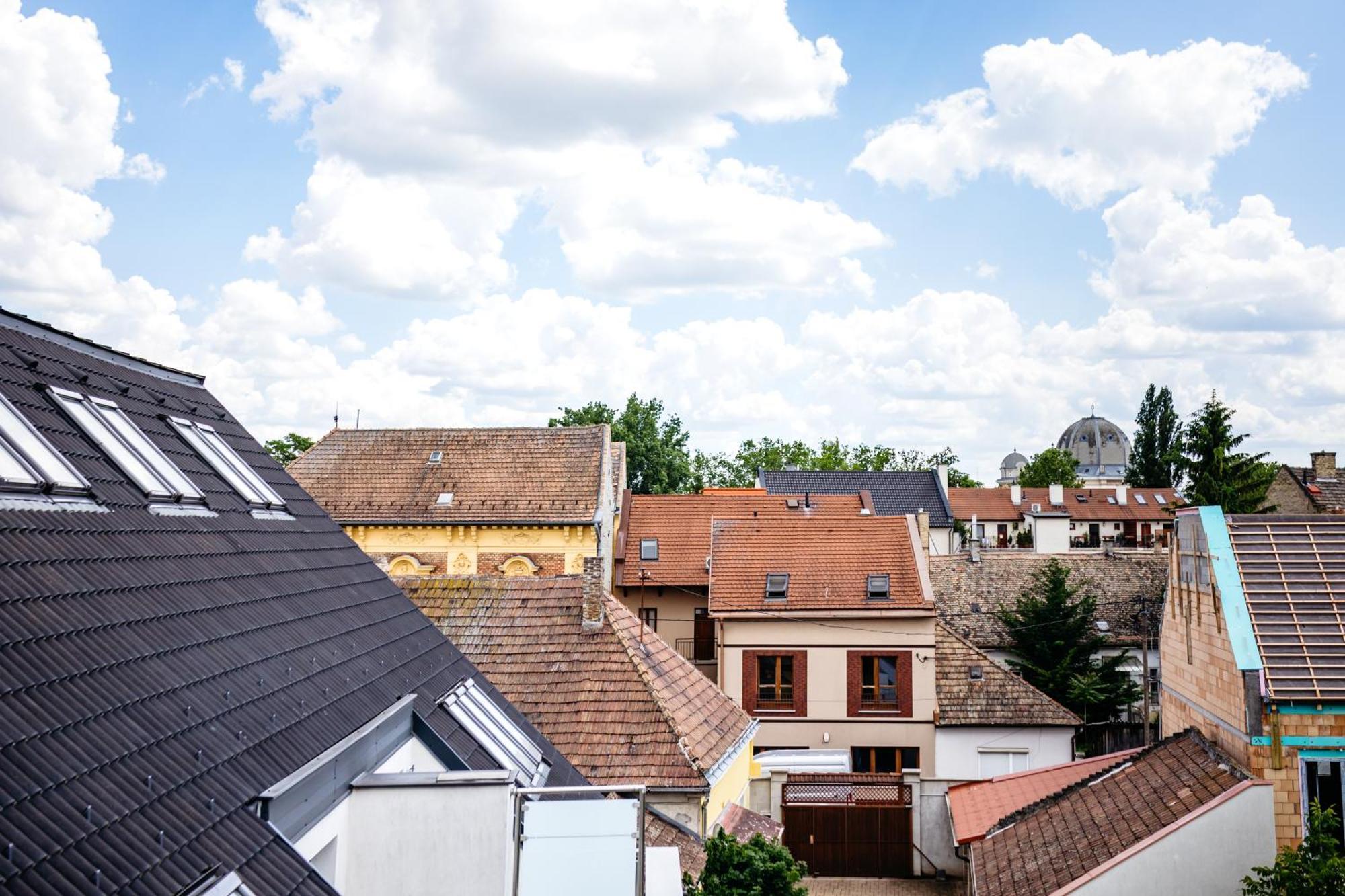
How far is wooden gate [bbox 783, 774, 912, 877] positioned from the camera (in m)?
25.2

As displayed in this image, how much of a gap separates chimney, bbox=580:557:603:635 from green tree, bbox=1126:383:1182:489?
89.3 m

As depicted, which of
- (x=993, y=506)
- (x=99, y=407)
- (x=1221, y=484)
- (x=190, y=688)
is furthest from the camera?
(x=993, y=506)

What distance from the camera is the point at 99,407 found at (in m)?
9.03

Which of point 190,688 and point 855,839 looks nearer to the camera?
point 190,688

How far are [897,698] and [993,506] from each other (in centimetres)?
7206

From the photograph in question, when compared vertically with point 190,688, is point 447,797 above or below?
below

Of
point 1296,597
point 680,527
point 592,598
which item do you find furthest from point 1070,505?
point 1296,597

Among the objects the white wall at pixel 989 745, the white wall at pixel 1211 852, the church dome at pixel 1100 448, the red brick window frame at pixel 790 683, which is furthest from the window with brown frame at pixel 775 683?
the church dome at pixel 1100 448

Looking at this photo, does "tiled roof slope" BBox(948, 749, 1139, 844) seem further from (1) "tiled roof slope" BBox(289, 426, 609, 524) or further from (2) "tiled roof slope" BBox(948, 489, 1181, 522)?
(2) "tiled roof slope" BBox(948, 489, 1181, 522)

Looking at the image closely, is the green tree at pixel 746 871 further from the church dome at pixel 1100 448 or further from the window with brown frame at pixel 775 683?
the church dome at pixel 1100 448

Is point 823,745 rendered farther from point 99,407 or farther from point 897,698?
point 99,407

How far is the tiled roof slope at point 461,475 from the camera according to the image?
1340 inches

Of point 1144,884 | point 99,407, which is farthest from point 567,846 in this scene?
point 1144,884

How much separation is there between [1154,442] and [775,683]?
82.4 metres
